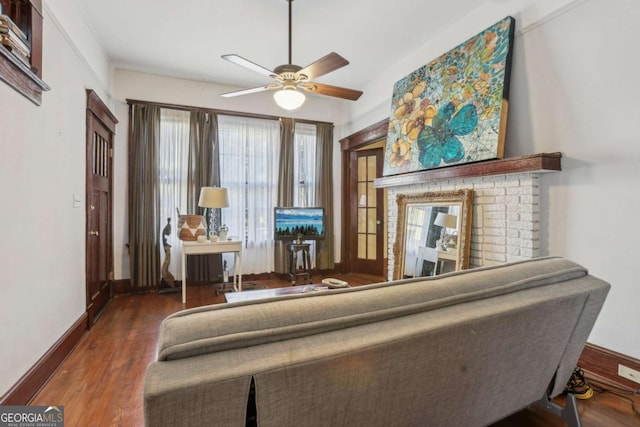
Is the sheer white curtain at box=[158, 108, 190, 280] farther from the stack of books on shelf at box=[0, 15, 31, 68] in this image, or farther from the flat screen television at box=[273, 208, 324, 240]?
the stack of books on shelf at box=[0, 15, 31, 68]

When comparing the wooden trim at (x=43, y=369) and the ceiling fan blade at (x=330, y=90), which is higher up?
the ceiling fan blade at (x=330, y=90)

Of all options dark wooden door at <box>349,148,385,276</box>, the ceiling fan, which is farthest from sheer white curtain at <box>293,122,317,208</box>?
the ceiling fan

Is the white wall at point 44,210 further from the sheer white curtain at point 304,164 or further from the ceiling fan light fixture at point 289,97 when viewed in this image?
the sheer white curtain at point 304,164

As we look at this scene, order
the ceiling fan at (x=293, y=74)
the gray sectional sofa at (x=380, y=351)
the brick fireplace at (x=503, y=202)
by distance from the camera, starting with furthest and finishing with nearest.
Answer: the ceiling fan at (x=293, y=74), the brick fireplace at (x=503, y=202), the gray sectional sofa at (x=380, y=351)

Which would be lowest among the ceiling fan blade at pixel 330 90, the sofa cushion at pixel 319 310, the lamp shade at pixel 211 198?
the sofa cushion at pixel 319 310

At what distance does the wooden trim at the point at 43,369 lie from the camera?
5.66ft

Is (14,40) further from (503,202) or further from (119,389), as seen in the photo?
(503,202)

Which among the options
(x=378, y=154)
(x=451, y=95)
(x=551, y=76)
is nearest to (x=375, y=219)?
(x=378, y=154)

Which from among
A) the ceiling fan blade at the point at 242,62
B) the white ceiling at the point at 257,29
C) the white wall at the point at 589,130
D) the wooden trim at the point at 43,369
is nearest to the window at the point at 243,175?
the white ceiling at the point at 257,29

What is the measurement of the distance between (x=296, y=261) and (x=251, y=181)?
1.50m

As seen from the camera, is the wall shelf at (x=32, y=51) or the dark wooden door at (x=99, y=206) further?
the dark wooden door at (x=99, y=206)

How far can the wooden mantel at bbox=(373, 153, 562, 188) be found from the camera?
2275mm

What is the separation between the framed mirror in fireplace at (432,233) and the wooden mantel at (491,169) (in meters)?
0.18

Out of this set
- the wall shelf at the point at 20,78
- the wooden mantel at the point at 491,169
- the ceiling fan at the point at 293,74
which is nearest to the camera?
the wall shelf at the point at 20,78
